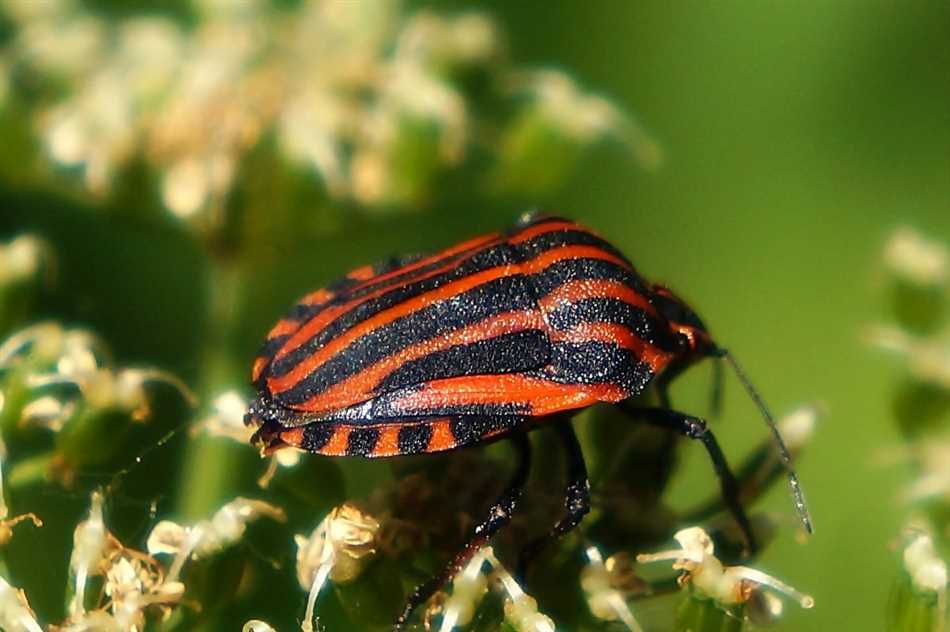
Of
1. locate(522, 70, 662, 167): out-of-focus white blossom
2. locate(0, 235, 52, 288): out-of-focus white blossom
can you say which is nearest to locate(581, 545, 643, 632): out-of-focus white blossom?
locate(0, 235, 52, 288): out-of-focus white blossom

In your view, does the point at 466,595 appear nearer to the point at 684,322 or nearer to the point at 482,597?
the point at 482,597

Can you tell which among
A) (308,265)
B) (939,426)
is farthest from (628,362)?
(308,265)

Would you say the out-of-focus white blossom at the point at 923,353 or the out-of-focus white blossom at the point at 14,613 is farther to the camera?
the out-of-focus white blossom at the point at 923,353

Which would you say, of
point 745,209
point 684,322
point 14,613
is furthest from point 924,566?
point 745,209

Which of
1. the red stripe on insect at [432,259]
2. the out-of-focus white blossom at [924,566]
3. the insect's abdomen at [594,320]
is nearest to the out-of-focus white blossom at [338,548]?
the insect's abdomen at [594,320]

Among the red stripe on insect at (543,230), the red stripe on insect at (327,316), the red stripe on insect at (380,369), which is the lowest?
the red stripe on insect at (380,369)

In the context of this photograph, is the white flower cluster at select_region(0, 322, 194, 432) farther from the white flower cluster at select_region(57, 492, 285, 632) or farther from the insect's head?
the insect's head

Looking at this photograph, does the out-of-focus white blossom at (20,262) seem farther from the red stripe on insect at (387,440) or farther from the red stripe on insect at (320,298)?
the red stripe on insect at (387,440)
